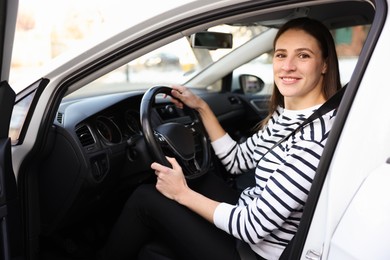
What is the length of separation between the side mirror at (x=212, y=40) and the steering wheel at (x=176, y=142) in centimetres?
31

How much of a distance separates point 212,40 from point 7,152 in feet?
3.99

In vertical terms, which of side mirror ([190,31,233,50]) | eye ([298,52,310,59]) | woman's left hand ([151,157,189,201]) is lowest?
woman's left hand ([151,157,189,201])

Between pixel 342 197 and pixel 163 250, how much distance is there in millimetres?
886

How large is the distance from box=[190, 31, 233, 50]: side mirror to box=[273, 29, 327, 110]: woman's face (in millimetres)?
560

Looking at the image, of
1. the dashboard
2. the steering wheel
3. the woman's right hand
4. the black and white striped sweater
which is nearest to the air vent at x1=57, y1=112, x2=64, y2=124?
the dashboard

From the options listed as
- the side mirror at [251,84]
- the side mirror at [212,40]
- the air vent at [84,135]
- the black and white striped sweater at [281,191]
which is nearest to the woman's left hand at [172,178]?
the black and white striped sweater at [281,191]

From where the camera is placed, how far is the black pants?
1619mm

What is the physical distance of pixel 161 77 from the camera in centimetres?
1108

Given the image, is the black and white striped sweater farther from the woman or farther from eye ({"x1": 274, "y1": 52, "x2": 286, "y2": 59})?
eye ({"x1": 274, "y1": 52, "x2": 286, "y2": 59})

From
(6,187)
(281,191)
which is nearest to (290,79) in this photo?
(281,191)

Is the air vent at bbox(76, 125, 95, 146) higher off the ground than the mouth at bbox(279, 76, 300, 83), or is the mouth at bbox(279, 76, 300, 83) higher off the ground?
the mouth at bbox(279, 76, 300, 83)

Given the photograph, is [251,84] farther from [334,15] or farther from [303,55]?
[303,55]

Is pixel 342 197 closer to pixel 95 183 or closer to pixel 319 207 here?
pixel 319 207

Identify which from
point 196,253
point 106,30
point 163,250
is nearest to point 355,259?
point 196,253
